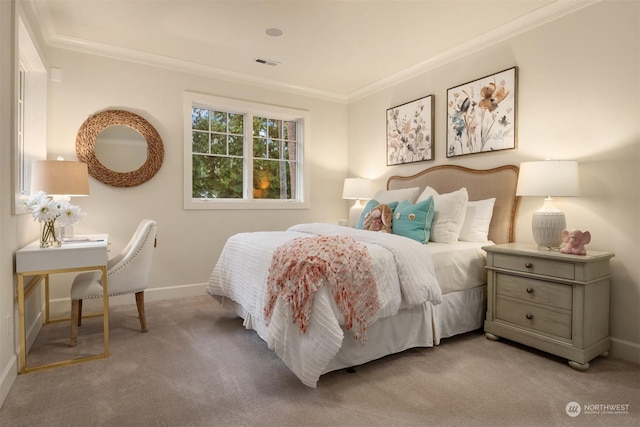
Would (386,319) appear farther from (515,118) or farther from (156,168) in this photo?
(156,168)

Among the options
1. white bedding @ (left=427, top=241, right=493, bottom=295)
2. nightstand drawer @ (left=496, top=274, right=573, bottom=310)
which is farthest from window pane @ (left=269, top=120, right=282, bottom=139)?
nightstand drawer @ (left=496, top=274, right=573, bottom=310)

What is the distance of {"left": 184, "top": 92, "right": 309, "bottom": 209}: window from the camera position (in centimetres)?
420

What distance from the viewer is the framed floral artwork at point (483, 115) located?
319 centimetres

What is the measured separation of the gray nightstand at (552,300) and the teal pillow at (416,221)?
1.63 feet

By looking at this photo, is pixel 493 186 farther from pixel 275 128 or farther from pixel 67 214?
pixel 67 214

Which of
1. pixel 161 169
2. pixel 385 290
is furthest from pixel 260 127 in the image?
pixel 385 290

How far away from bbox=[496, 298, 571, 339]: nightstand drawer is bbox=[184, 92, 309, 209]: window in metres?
2.85

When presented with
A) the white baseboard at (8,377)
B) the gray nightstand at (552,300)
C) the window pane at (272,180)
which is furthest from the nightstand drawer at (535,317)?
the white baseboard at (8,377)

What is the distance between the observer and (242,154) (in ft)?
14.8

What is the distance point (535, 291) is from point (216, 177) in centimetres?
344

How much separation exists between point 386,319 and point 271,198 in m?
2.77

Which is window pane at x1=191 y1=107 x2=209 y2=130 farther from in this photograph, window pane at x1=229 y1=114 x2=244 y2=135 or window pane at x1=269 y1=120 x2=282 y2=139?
window pane at x1=269 y1=120 x2=282 y2=139

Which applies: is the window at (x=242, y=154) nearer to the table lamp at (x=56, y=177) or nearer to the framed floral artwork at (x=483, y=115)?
the table lamp at (x=56, y=177)

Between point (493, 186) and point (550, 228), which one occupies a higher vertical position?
point (493, 186)
